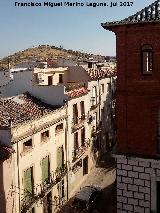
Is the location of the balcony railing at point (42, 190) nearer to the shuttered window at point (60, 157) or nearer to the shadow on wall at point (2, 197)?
the shuttered window at point (60, 157)

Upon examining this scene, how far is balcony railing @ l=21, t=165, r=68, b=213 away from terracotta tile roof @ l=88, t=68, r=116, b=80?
13.8 meters

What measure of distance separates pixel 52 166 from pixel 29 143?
4.31 m

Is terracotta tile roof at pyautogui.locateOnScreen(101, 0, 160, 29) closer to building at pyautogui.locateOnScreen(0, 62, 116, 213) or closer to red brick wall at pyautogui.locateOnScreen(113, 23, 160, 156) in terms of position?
red brick wall at pyautogui.locateOnScreen(113, 23, 160, 156)

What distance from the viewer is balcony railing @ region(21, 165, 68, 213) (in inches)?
1065

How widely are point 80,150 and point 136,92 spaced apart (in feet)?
67.0

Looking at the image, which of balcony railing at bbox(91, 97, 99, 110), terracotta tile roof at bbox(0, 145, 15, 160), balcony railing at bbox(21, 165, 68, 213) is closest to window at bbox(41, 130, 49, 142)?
balcony railing at bbox(21, 165, 68, 213)

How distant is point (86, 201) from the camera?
3111 centimetres

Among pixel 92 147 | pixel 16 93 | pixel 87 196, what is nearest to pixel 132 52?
pixel 87 196

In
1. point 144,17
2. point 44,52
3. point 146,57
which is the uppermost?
point 44,52

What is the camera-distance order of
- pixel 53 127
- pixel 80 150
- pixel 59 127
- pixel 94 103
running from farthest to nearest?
pixel 94 103
pixel 80 150
pixel 59 127
pixel 53 127

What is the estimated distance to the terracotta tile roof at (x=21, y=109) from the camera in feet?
92.0

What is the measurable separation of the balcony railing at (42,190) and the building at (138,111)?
9721 millimetres

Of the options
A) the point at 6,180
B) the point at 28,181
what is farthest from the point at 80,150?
the point at 6,180

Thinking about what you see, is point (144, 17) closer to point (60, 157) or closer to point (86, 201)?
point (86, 201)
